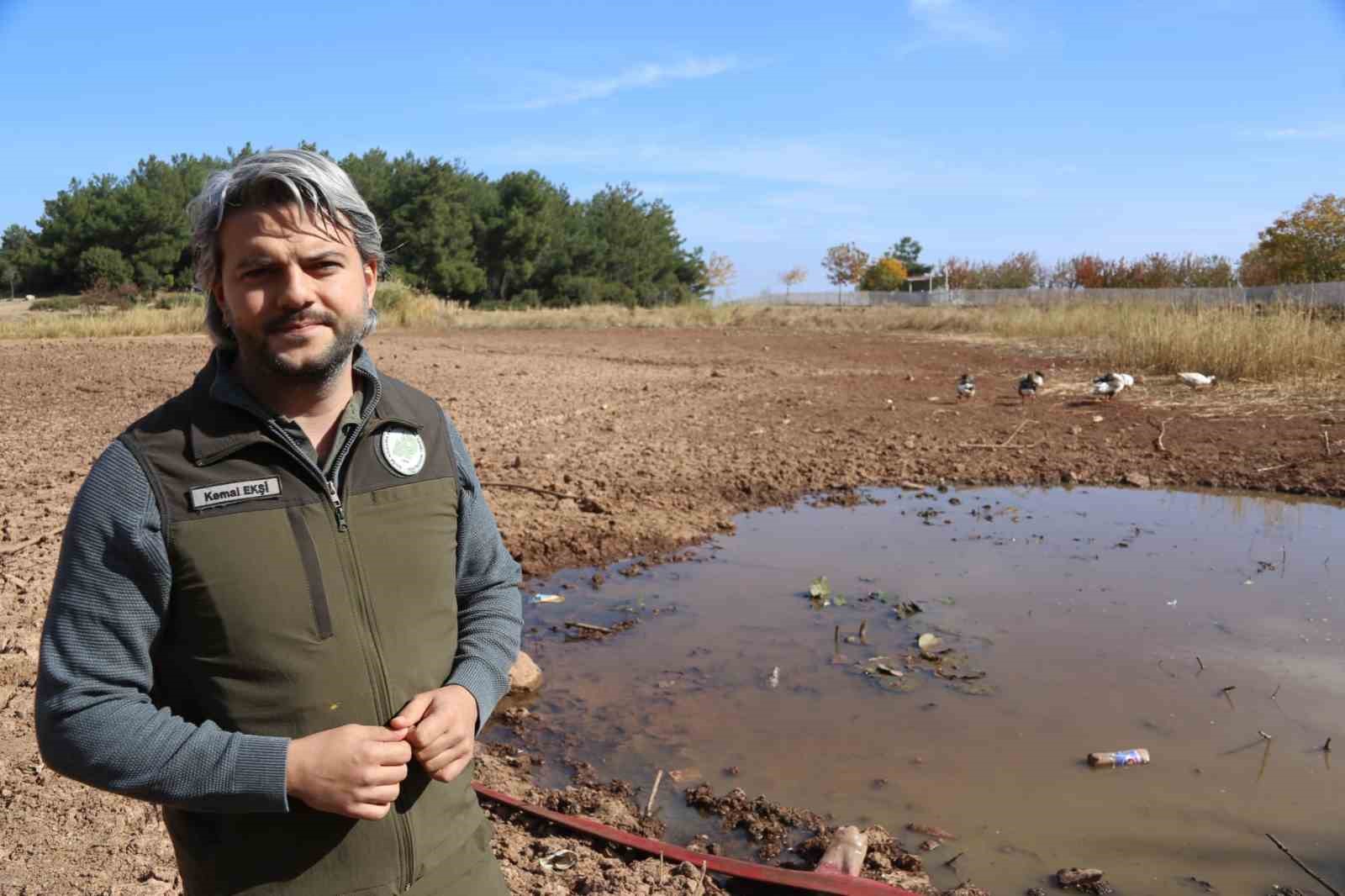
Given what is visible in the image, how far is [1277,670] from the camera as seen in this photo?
465cm

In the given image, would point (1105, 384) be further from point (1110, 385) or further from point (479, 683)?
point (479, 683)

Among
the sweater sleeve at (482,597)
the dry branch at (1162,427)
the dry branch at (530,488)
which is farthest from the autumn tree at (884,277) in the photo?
the sweater sleeve at (482,597)

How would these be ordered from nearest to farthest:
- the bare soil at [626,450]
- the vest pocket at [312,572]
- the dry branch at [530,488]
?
1. the vest pocket at [312,572]
2. the bare soil at [626,450]
3. the dry branch at [530,488]

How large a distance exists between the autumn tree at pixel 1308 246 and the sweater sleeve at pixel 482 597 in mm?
32942

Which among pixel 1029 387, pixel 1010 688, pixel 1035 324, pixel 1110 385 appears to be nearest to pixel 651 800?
pixel 1010 688

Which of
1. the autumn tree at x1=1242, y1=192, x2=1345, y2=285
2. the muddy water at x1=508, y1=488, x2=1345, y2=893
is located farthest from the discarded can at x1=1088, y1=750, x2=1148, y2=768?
the autumn tree at x1=1242, y1=192, x2=1345, y2=285

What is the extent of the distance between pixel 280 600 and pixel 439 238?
1649 inches

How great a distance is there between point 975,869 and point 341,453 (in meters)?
2.49

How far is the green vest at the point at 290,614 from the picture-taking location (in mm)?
1464

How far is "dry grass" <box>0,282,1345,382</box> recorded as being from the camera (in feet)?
40.2

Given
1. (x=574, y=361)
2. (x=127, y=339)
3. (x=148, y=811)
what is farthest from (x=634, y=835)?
(x=127, y=339)

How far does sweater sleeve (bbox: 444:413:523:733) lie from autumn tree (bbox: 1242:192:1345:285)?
32.9 meters

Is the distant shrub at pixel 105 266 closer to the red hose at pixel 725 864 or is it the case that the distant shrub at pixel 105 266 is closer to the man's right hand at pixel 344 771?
the red hose at pixel 725 864

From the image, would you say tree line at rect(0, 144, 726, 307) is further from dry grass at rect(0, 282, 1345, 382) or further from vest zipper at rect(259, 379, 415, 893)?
vest zipper at rect(259, 379, 415, 893)
